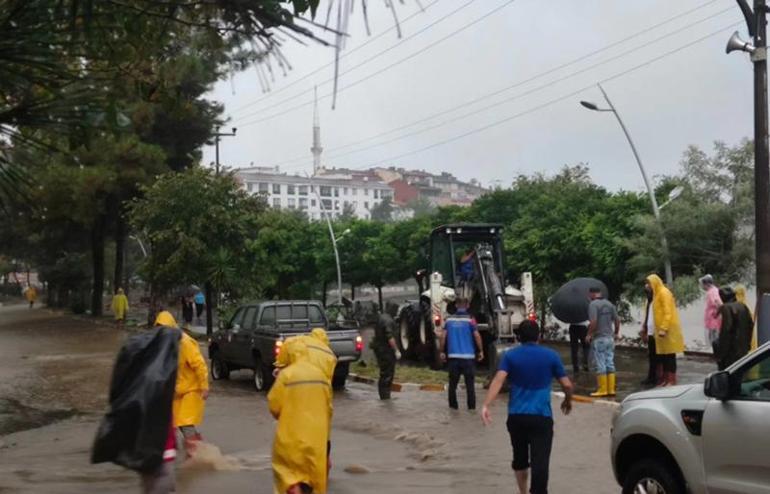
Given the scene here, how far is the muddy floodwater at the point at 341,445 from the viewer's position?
8.70 metres

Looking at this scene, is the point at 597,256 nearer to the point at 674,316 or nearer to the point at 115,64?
the point at 674,316

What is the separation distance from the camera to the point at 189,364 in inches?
384

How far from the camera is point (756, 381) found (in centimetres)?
602

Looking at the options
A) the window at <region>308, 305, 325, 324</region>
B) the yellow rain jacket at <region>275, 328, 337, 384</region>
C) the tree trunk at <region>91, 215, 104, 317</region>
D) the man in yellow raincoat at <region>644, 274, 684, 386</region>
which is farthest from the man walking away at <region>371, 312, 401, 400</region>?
the tree trunk at <region>91, 215, 104, 317</region>

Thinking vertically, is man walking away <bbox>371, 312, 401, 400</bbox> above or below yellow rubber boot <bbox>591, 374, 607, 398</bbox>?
above

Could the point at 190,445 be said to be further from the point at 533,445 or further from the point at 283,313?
the point at 283,313

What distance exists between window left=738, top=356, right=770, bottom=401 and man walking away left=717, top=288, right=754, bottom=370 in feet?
21.0

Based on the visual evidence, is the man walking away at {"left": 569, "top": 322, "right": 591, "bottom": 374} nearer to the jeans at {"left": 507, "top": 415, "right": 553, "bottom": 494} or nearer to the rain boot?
the rain boot

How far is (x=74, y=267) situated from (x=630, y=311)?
38.6m

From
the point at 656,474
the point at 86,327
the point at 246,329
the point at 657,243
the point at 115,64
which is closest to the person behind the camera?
the point at 115,64

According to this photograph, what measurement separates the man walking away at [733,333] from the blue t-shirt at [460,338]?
3764 mm

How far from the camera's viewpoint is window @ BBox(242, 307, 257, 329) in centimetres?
1791

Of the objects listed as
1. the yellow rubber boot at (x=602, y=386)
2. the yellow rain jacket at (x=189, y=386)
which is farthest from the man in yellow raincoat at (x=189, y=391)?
the yellow rubber boot at (x=602, y=386)

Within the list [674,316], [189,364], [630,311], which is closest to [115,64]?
[189,364]
